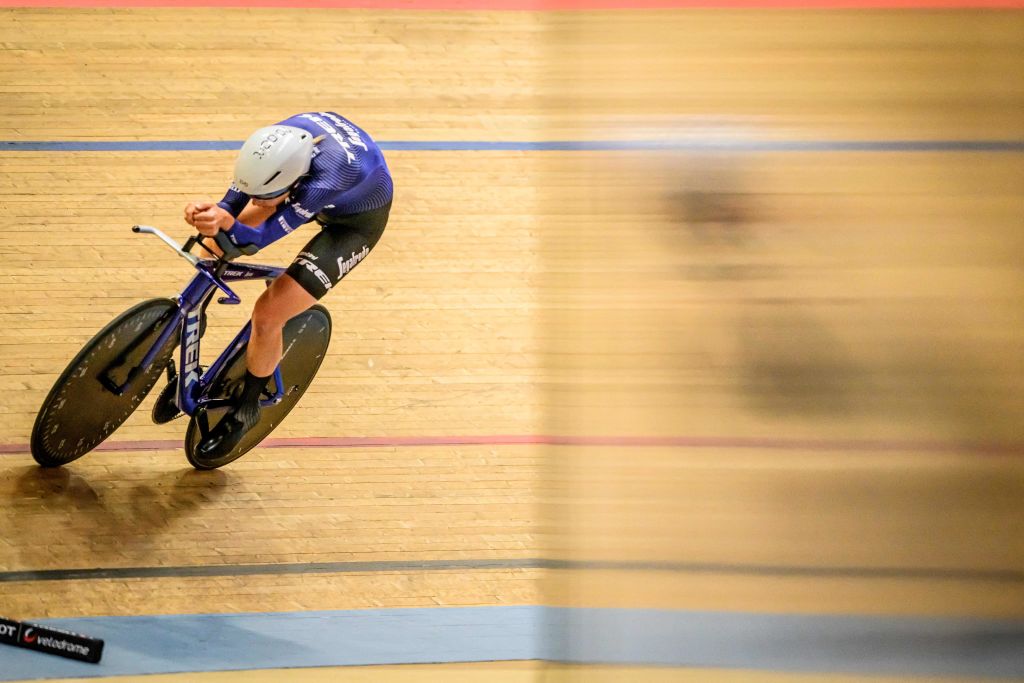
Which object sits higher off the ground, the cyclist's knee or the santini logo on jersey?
the santini logo on jersey

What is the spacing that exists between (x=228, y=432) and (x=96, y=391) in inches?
15.2

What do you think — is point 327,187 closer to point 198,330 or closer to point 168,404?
point 198,330

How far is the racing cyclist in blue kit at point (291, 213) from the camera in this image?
2.71 m

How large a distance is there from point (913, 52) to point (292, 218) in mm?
2297

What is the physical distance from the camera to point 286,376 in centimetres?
341

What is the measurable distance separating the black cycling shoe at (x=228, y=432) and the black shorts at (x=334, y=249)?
A: 1.61ft

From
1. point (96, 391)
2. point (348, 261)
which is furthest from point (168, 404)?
point (348, 261)

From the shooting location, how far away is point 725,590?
0.82m

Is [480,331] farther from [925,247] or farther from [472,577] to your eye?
[925,247]

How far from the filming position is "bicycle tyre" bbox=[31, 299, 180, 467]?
3.03 metres

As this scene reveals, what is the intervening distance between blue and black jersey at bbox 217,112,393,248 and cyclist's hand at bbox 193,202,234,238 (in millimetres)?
40

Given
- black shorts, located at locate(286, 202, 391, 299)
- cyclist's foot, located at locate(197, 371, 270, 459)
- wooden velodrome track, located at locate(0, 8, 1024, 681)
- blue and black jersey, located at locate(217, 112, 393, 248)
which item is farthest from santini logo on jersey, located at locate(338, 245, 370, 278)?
wooden velodrome track, located at locate(0, 8, 1024, 681)

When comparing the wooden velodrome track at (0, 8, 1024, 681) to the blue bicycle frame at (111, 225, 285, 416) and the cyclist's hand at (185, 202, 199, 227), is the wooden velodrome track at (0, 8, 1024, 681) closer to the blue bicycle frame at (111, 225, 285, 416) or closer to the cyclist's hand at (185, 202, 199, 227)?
the blue bicycle frame at (111, 225, 285, 416)

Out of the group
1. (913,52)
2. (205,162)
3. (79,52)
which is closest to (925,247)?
(913,52)
